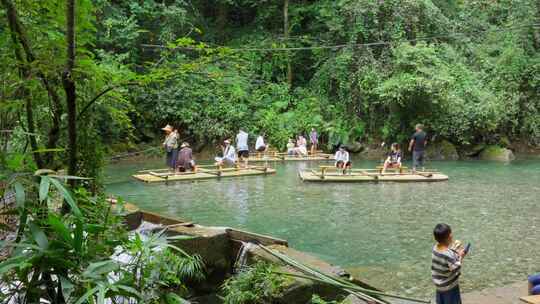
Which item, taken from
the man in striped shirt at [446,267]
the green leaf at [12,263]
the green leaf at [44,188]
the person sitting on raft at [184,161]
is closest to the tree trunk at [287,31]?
the person sitting on raft at [184,161]

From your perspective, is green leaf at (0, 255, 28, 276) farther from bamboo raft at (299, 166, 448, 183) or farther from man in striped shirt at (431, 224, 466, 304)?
bamboo raft at (299, 166, 448, 183)

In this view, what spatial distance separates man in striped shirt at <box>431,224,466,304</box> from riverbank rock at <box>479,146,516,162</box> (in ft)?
66.0

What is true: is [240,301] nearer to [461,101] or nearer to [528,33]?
[461,101]

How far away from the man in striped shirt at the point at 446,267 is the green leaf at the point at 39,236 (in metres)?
3.36

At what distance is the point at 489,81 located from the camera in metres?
26.3

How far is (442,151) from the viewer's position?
2447cm

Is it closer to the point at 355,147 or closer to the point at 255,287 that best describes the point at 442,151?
the point at 355,147

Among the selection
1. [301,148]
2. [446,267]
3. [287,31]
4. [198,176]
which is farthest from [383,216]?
[287,31]

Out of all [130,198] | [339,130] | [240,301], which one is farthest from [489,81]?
[240,301]

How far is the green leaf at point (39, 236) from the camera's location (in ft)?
8.53


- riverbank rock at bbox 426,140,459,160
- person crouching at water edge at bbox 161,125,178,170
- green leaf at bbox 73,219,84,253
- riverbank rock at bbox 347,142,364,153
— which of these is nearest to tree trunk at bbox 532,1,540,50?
riverbank rock at bbox 426,140,459,160

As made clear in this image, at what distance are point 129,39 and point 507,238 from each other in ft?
73.9

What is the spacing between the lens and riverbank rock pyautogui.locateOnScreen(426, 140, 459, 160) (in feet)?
79.4

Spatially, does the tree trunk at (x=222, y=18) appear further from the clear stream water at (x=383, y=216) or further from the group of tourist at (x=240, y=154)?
the clear stream water at (x=383, y=216)
